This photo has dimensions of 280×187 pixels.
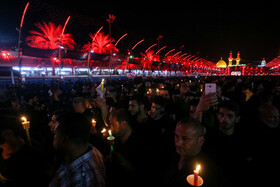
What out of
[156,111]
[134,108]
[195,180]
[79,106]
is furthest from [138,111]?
[195,180]

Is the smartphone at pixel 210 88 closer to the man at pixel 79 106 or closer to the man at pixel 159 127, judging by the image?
the man at pixel 159 127

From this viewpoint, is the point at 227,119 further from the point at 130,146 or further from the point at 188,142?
the point at 130,146

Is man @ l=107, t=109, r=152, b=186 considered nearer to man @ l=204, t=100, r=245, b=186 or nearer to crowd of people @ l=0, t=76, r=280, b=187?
crowd of people @ l=0, t=76, r=280, b=187

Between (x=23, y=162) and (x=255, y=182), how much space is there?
380 cm

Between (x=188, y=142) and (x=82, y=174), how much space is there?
1.25 m

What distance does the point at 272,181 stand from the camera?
3527 mm

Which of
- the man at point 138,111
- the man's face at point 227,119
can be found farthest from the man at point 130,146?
the man's face at point 227,119

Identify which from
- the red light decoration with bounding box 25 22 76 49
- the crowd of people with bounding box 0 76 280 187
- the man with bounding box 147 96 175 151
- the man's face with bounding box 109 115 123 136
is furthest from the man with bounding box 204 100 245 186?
the red light decoration with bounding box 25 22 76 49

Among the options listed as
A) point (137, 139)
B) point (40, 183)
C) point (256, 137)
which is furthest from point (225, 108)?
point (40, 183)

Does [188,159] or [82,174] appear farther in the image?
[188,159]

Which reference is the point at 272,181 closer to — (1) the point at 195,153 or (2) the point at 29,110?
(1) the point at 195,153

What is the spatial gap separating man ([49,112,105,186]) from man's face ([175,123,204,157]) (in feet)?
3.22

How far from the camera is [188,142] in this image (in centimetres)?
212

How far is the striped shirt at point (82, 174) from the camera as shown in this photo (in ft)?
5.63
